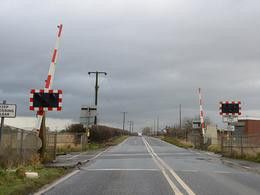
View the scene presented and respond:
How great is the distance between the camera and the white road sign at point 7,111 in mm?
15688

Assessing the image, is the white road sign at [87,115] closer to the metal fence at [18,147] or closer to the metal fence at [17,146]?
the metal fence at [18,147]

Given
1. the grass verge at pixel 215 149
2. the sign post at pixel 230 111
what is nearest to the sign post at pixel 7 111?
the sign post at pixel 230 111

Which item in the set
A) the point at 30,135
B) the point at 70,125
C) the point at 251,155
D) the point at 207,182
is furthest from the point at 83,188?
the point at 70,125

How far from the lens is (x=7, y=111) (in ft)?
51.5

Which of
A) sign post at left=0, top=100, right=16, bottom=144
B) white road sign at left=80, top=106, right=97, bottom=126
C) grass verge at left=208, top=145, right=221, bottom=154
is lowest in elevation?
grass verge at left=208, top=145, right=221, bottom=154

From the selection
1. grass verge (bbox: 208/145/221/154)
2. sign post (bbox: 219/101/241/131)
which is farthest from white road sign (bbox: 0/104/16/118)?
grass verge (bbox: 208/145/221/154)

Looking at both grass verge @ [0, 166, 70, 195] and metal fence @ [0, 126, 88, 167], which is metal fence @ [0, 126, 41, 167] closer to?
metal fence @ [0, 126, 88, 167]

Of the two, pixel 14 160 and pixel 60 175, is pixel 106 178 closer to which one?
pixel 60 175

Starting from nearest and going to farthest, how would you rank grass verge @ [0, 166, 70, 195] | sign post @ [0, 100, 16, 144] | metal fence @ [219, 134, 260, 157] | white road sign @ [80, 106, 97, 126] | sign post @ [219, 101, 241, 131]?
grass verge @ [0, 166, 70, 195] → sign post @ [0, 100, 16, 144] → metal fence @ [219, 134, 260, 157] → sign post @ [219, 101, 241, 131] → white road sign @ [80, 106, 97, 126]

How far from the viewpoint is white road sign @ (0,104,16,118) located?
15.7 metres

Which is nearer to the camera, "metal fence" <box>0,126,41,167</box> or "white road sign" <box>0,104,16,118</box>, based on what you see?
"white road sign" <box>0,104,16,118</box>

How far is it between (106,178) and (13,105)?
152 inches

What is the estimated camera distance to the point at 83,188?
42.9 ft

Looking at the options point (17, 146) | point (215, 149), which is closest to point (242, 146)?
point (215, 149)
